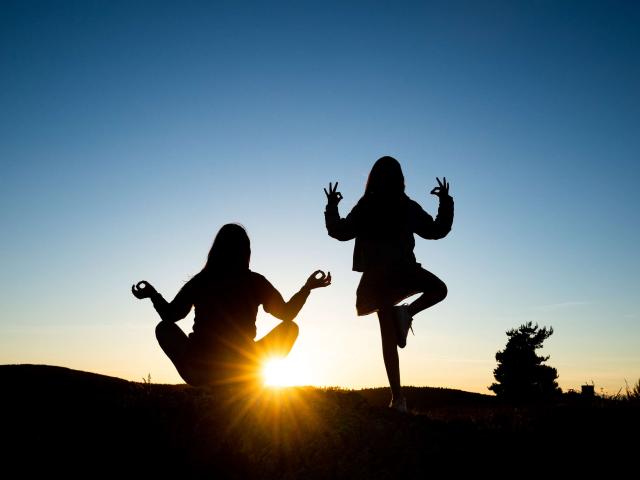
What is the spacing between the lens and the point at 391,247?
6.01 metres

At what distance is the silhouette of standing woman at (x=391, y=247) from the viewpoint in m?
5.88

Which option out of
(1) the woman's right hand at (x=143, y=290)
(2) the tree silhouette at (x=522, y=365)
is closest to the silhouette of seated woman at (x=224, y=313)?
(1) the woman's right hand at (x=143, y=290)

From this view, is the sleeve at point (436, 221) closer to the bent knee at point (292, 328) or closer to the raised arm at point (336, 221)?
the raised arm at point (336, 221)

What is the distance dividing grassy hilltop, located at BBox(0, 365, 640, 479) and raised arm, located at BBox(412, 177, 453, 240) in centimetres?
216

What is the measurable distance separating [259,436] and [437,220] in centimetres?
336

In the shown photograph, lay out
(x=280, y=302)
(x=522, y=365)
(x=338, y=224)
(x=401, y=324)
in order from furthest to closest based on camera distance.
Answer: (x=522, y=365)
(x=338, y=224)
(x=401, y=324)
(x=280, y=302)

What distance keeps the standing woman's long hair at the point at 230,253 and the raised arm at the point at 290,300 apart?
1.24 ft

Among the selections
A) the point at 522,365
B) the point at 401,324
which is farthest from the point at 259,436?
the point at 522,365

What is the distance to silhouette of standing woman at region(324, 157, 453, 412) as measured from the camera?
19.3 ft

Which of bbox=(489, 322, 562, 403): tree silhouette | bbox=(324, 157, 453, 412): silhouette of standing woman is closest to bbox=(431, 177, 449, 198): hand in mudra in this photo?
bbox=(324, 157, 453, 412): silhouette of standing woman

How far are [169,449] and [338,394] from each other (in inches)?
104

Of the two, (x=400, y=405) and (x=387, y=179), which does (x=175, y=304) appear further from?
(x=387, y=179)

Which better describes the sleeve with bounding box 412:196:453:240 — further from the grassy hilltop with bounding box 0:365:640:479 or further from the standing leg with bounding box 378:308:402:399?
the grassy hilltop with bounding box 0:365:640:479

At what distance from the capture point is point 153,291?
5.30m
